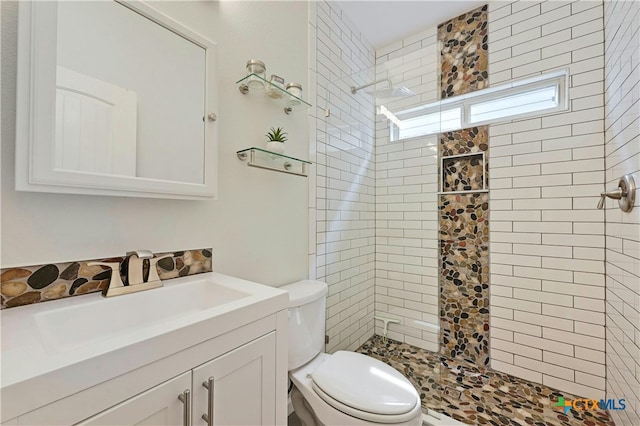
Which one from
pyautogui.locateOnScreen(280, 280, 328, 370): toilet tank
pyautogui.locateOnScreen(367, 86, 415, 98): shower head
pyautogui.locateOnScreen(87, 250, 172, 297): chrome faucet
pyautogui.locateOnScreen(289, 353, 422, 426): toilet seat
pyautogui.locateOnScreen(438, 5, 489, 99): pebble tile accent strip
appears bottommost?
pyautogui.locateOnScreen(289, 353, 422, 426): toilet seat

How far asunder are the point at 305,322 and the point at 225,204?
0.70 metres

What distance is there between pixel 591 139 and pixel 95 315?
106 inches

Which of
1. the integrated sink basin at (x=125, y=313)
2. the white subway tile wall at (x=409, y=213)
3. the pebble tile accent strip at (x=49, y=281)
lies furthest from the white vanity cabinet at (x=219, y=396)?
the white subway tile wall at (x=409, y=213)

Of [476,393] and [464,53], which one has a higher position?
[464,53]

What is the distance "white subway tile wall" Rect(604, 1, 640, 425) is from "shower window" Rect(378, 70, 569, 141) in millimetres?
276

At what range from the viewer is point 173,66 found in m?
1.06

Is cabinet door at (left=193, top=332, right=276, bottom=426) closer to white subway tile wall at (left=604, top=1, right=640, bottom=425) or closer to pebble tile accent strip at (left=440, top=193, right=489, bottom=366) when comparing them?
white subway tile wall at (left=604, top=1, right=640, bottom=425)

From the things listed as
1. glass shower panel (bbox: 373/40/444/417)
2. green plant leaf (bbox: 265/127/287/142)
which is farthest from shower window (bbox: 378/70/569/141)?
green plant leaf (bbox: 265/127/287/142)

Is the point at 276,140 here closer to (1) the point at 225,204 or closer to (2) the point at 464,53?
(1) the point at 225,204

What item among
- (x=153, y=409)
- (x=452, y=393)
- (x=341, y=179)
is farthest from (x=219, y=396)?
(x=452, y=393)

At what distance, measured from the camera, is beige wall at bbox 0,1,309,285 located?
75cm

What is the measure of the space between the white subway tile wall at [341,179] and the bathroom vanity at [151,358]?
897mm

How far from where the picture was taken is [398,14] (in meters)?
2.13

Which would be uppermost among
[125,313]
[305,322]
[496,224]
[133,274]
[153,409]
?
[496,224]
